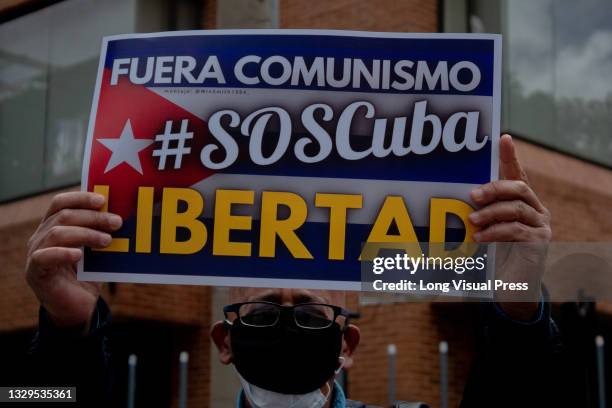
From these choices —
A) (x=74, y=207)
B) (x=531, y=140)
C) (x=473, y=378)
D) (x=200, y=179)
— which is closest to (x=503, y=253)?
(x=473, y=378)

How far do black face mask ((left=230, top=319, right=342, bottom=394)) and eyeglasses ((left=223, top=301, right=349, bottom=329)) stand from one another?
1 centimetres

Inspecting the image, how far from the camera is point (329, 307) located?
9.84 feet

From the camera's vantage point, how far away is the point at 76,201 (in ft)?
8.69

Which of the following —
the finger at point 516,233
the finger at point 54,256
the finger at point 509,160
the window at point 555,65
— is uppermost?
the window at point 555,65

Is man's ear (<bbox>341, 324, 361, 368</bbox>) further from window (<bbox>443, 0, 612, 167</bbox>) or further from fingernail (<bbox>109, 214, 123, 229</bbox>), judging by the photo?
window (<bbox>443, 0, 612, 167</bbox>)

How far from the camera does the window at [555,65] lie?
30.9 ft

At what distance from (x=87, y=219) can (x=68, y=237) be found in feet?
0.29

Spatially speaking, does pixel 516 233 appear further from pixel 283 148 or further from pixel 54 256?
pixel 54 256

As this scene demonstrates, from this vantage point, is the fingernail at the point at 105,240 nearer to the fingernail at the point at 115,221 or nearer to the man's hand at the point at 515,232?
the fingernail at the point at 115,221

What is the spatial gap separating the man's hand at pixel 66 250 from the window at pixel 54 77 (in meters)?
7.67

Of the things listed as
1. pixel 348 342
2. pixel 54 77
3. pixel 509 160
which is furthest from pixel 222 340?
pixel 54 77

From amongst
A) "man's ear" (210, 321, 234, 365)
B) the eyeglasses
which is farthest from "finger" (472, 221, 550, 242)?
"man's ear" (210, 321, 234, 365)

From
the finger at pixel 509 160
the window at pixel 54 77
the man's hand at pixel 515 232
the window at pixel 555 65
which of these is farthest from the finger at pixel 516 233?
the window at pixel 54 77

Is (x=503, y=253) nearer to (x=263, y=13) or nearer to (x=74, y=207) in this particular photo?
(x=74, y=207)
